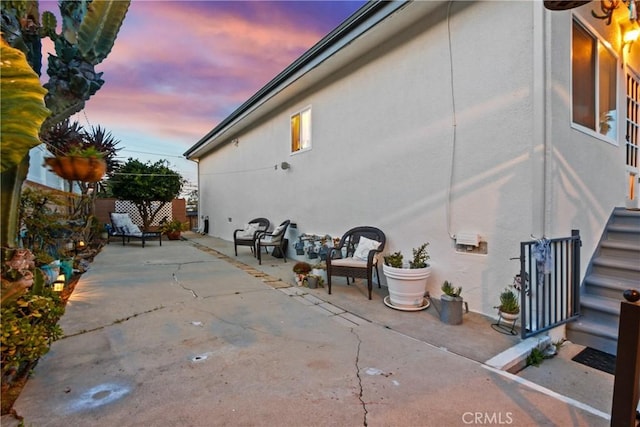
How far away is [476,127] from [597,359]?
2564mm

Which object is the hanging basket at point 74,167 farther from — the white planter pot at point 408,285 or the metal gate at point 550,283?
the metal gate at point 550,283

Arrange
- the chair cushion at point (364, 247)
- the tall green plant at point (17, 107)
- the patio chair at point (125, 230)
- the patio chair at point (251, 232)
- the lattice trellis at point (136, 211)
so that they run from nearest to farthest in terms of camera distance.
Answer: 1. the tall green plant at point (17, 107)
2. the chair cushion at point (364, 247)
3. the patio chair at point (251, 232)
4. the patio chair at point (125, 230)
5. the lattice trellis at point (136, 211)

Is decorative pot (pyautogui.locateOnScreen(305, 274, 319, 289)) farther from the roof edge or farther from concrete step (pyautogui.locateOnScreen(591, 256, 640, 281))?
the roof edge

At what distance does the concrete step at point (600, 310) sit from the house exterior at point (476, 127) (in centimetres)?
47

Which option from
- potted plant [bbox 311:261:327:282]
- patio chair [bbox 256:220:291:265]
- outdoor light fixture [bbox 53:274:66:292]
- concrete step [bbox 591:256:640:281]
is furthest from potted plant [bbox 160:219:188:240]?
concrete step [bbox 591:256:640:281]

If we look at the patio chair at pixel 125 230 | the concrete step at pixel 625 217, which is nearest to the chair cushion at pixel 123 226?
the patio chair at pixel 125 230

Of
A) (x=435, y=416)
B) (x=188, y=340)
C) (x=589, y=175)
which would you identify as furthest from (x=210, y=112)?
(x=435, y=416)

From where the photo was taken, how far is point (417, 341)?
2.89m

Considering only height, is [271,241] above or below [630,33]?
below

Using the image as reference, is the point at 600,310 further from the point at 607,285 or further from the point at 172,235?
the point at 172,235

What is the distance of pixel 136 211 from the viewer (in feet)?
43.5

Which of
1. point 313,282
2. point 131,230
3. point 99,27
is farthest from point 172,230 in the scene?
point 99,27

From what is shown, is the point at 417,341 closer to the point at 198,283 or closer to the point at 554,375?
the point at 554,375

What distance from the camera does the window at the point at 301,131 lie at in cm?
703
